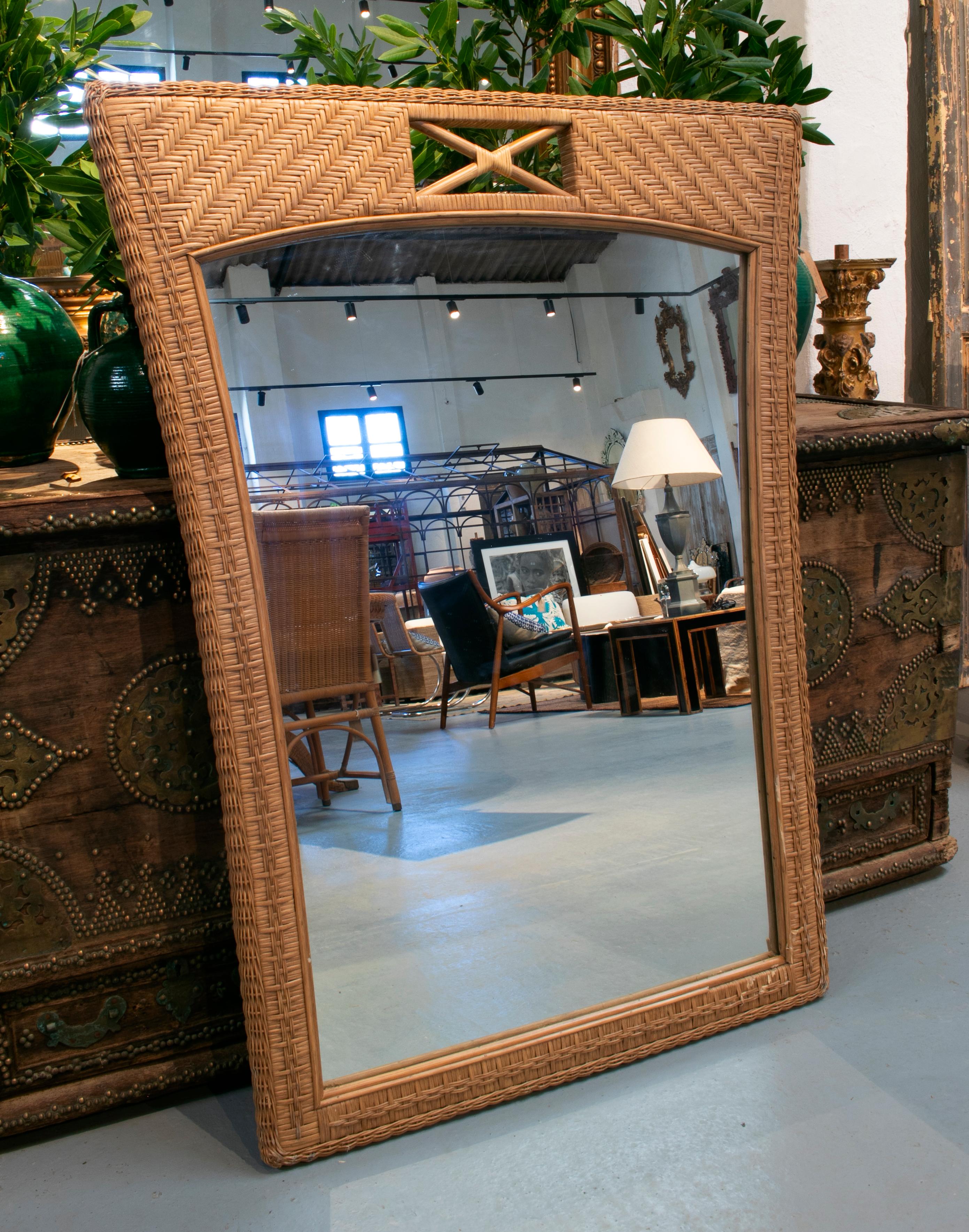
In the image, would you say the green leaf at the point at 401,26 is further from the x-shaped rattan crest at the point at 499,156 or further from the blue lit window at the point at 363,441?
the blue lit window at the point at 363,441

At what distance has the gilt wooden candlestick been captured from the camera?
2.59 meters

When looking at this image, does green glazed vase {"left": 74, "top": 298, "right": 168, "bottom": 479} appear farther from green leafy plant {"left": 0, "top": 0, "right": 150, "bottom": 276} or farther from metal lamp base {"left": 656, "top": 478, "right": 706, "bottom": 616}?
metal lamp base {"left": 656, "top": 478, "right": 706, "bottom": 616}

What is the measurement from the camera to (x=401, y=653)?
1484mm

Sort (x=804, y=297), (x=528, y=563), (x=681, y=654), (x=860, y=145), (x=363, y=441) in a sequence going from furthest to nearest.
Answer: (x=860, y=145), (x=804, y=297), (x=681, y=654), (x=528, y=563), (x=363, y=441)

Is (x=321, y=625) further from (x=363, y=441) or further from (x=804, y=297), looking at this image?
(x=804, y=297)

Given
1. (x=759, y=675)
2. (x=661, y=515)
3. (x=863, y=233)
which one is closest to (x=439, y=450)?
(x=661, y=515)

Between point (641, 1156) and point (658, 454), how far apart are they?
104 cm

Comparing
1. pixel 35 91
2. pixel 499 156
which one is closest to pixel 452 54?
pixel 499 156

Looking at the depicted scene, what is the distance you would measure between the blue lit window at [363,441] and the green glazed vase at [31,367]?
49 cm

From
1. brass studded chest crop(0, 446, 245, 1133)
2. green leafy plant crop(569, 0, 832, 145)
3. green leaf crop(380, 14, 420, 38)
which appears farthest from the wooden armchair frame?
green leaf crop(380, 14, 420, 38)

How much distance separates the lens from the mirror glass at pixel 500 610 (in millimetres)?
1345

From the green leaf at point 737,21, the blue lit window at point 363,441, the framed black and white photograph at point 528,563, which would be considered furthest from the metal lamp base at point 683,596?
the green leaf at point 737,21

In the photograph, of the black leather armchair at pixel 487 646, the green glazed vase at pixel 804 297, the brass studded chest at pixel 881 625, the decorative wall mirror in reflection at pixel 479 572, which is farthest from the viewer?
the green glazed vase at pixel 804 297

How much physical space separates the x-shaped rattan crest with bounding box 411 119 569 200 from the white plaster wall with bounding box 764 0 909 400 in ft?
5.22
